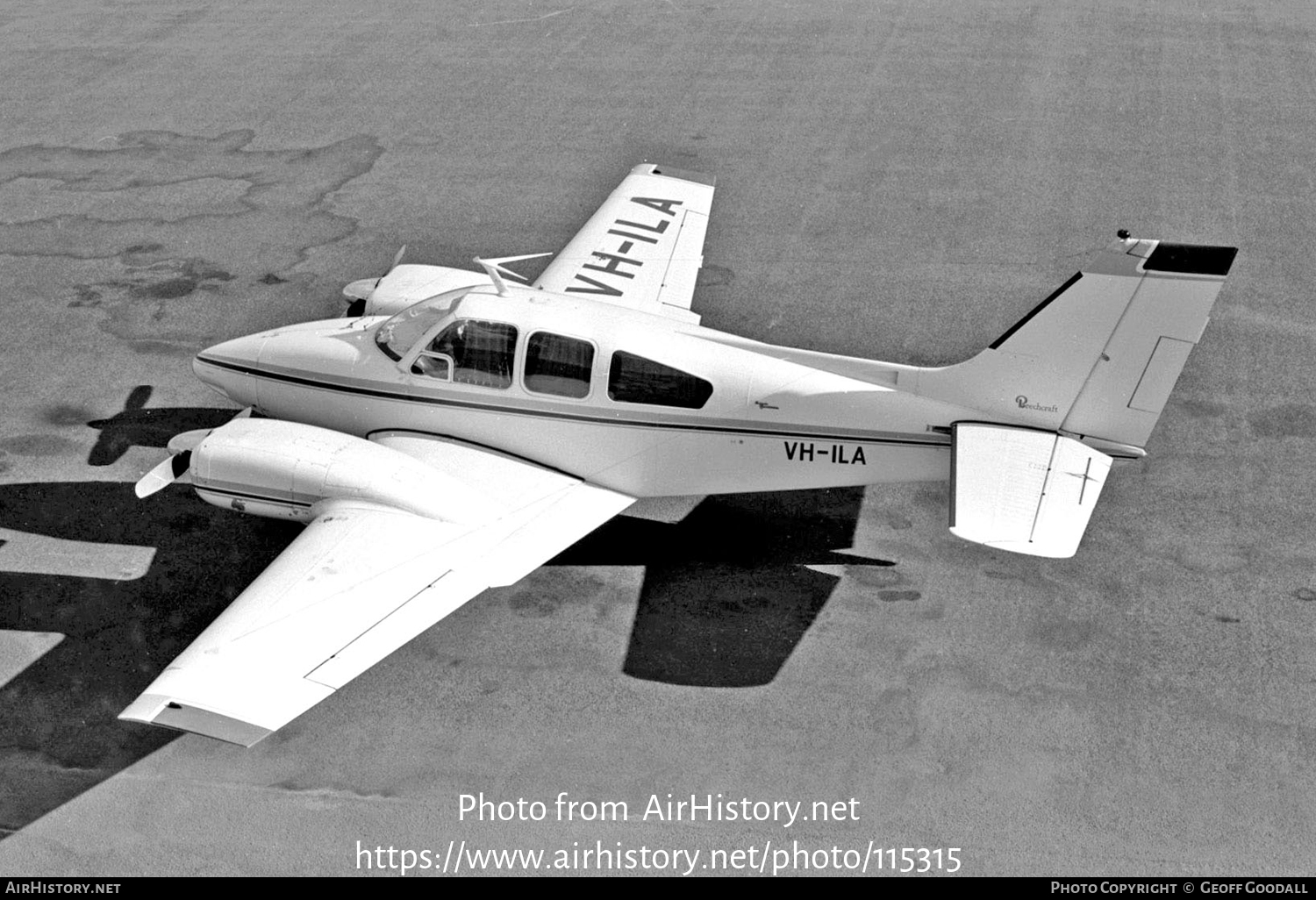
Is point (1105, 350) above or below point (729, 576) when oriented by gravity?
above

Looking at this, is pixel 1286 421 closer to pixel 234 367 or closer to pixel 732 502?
pixel 732 502

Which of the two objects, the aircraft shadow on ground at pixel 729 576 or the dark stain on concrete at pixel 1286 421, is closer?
the aircraft shadow on ground at pixel 729 576

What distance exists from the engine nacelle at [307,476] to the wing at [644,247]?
4.00 m

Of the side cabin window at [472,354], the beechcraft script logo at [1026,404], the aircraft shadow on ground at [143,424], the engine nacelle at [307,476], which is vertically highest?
the side cabin window at [472,354]

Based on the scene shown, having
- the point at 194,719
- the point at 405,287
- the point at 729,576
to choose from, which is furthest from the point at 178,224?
the point at 194,719

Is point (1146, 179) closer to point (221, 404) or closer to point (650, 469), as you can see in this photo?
point (650, 469)

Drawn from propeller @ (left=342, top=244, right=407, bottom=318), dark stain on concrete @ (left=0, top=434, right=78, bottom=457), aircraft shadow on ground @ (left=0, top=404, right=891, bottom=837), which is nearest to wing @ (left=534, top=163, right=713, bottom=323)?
propeller @ (left=342, top=244, right=407, bottom=318)

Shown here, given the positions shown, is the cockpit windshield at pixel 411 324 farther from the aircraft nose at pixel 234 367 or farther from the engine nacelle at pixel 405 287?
the aircraft nose at pixel 234 367

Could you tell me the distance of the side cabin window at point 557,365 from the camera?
46.3 ft

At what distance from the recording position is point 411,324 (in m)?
14.8

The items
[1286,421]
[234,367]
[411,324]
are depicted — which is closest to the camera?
[411,324]

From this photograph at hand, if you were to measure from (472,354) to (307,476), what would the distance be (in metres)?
2.32

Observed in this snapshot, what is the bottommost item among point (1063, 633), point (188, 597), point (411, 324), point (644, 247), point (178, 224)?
point (1063, 633)

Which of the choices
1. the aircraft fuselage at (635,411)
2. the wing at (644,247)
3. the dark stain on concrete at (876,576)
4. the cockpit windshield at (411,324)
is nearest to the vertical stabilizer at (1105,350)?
the aircraft fuselage at (635,411)
